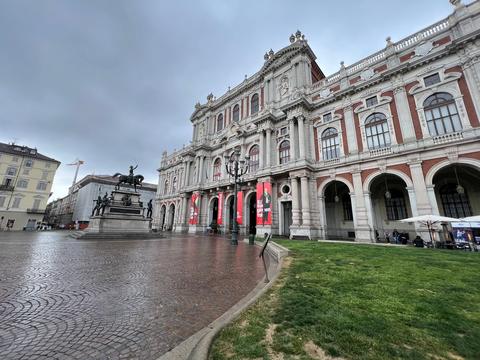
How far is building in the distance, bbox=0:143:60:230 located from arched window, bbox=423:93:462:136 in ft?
193

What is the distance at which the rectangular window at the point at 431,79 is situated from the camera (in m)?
16.2

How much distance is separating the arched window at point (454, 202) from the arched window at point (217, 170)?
24.8 meters

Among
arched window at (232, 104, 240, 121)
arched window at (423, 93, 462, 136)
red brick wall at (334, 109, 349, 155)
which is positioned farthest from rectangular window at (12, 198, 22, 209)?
arched window at (423, 93, 462, 136)

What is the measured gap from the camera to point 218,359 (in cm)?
205

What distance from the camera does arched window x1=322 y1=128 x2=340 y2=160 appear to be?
Result: 20556mm

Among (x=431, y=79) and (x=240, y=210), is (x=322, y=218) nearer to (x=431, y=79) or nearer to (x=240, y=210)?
(x=240, y=210)

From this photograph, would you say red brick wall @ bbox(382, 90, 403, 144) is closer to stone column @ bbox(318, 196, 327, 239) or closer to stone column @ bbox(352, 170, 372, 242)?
stone column @ bbox(352, 170, 372, 242)

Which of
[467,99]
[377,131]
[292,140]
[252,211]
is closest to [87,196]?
[252,211]

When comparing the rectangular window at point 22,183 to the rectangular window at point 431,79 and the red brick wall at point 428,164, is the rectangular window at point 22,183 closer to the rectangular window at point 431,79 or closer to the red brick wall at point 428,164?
the red brick wall at point 428,164

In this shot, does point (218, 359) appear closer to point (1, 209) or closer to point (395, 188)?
point (395, 188)

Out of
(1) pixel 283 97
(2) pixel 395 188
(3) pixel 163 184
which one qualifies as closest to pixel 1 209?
(3) pixel 163 184

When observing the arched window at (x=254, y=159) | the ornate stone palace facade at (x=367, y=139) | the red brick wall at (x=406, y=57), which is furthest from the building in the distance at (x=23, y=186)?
the red brick wall at (x=406, y=57)

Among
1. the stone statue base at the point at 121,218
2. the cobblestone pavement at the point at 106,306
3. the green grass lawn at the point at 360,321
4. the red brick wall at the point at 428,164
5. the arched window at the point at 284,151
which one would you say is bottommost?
the cobblestone pavement at the point at 106,306

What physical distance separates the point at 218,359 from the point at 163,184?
45.8 meters
